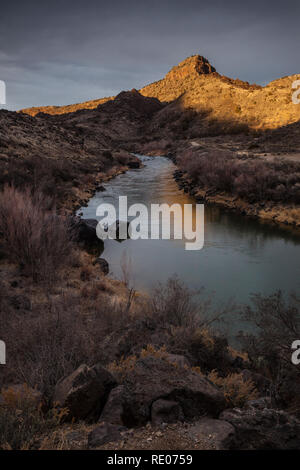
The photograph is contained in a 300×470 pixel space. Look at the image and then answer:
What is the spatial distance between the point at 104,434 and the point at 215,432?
3.44 ft

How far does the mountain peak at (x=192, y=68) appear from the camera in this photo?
15475 centimetres

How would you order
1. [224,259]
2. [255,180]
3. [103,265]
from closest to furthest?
[103,265], [224,259], [255,180]

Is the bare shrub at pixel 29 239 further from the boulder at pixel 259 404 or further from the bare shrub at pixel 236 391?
the boulder at pixel 259 404

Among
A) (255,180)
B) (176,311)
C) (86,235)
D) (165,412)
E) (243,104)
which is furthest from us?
(243,104)

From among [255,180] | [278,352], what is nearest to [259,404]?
[278,352]

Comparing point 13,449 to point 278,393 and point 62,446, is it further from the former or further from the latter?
point 278,393

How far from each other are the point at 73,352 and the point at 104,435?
1.65 metres

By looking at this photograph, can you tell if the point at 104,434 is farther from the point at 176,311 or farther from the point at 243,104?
the point at 243,104

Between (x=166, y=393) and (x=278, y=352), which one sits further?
(x=278, y=352)

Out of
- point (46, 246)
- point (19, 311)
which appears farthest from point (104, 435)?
point (46, 246)

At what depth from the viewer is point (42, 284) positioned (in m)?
8.57

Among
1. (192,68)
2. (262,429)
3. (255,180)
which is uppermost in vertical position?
(192,68)

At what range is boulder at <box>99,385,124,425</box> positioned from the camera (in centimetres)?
330

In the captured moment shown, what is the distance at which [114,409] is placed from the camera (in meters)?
3.39
